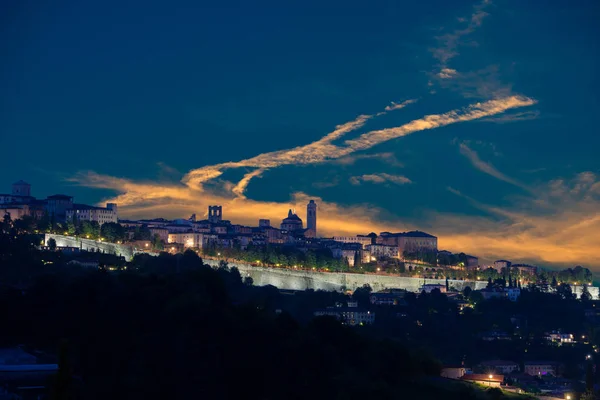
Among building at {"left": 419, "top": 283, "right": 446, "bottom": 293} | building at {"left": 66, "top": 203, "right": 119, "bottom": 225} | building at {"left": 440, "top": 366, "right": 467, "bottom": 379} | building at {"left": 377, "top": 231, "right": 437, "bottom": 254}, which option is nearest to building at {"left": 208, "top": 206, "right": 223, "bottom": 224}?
building at {"left": 377, "top": 231, "right": 437, "bottom": 254}

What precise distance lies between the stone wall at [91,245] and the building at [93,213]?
590 centimetres

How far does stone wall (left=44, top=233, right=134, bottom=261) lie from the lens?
49.3 metres

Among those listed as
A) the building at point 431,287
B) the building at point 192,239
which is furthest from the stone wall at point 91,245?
the building at point 431,287

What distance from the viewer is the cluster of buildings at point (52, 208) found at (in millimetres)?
55469

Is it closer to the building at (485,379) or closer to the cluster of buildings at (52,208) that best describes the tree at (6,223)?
the cluster of buildings at (52,208)

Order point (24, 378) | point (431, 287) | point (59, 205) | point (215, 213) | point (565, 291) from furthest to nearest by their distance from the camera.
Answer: point (215, 213) → point (59, 205) → point (431, 287) → point (565, 291) → point (24, 378)

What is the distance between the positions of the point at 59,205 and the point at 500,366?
3083 cm

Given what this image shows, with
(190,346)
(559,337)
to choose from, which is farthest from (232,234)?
(190,346)

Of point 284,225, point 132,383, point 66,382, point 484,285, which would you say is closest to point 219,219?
point 284,225

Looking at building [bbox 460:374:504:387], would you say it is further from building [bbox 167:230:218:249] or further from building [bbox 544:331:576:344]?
building [bbox 167:230:218:249]

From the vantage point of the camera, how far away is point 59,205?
2315 inches

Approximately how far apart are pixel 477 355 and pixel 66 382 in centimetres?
3085

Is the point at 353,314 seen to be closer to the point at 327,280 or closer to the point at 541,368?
the point at 541,368

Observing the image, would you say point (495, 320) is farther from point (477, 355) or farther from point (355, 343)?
point (355, 343)
